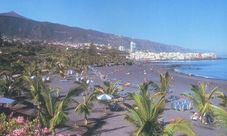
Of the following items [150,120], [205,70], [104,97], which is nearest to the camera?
[150,120]

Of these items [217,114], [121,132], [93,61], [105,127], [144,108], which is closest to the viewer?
[217,114]

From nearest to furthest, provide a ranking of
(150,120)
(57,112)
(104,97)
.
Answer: (150,120) → (57,112) → (104,97)

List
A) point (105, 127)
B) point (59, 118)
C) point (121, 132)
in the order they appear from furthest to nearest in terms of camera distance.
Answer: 1. point (105, 127)
2. point (121, 132)
3. point (59, 118)

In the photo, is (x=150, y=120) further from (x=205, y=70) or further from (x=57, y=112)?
(x=205, y=70)

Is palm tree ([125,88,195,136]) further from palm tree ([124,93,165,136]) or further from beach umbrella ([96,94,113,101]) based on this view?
beach umbrella ([96,94,113,101])

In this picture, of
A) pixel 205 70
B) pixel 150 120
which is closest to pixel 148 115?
pixel 150 120

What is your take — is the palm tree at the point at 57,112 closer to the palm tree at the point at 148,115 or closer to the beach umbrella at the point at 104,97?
the palm tree at the point at 148,115

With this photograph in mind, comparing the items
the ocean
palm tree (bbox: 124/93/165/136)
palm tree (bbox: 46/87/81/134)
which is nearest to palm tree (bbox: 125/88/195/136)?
palm tree (bbox: 124/93/165/136)

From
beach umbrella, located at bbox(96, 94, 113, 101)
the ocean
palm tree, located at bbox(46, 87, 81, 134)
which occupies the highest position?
palm tree, located at bbox(46, 87, 81, 134)

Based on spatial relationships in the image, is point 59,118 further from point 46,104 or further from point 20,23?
point 20,23

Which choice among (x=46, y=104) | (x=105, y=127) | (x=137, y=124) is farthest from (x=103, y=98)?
(x=137, y=124)

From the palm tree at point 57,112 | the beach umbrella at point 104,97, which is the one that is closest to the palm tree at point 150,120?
the palm tree at point 57,112
